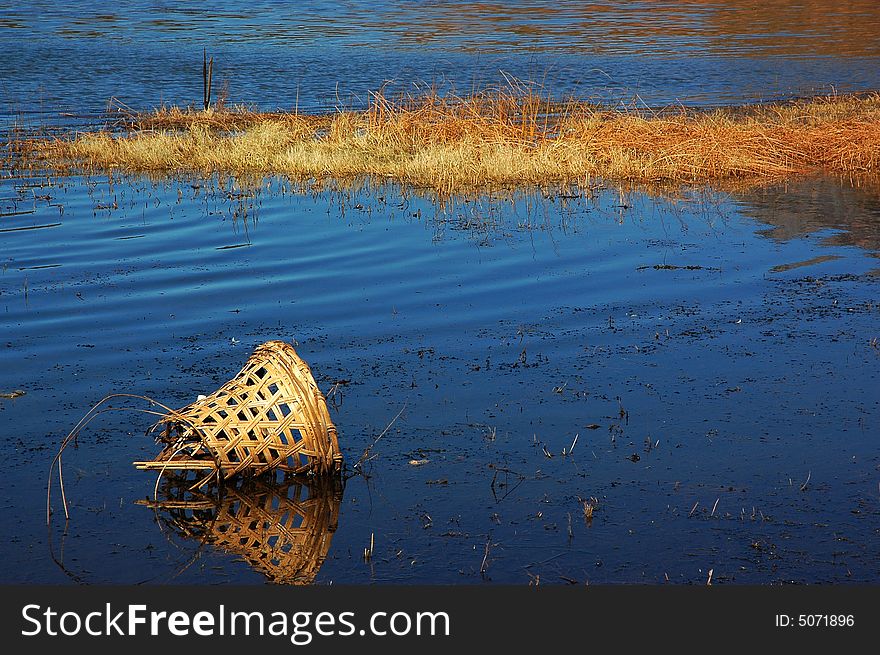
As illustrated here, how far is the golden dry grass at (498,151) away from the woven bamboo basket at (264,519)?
439 inches

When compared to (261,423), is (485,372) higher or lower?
lower

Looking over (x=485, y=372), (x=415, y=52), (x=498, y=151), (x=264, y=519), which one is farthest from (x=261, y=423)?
(x=415, y=52)

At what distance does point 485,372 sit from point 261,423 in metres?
2.92

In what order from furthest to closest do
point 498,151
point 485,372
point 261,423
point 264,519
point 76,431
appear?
1. point 498,151
2. point 485,372
3. point 76,431
4. point 261,423
5. point 264,519

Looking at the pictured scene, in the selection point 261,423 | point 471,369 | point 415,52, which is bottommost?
point 415,52

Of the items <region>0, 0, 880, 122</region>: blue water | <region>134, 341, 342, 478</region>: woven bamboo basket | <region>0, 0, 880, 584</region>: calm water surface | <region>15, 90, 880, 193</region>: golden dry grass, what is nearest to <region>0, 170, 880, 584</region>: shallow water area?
<region>0, 0, 880, 584</region>: calm water surface

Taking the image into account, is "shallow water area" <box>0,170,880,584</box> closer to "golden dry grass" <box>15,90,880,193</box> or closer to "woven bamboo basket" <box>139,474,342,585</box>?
"woven bamboo basket" <box>139,474,342,585</box>

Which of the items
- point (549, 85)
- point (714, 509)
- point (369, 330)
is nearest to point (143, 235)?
point (369, 330)

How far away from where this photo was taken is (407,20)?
5806cm

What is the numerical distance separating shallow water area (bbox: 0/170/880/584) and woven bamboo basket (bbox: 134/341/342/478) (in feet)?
0.89

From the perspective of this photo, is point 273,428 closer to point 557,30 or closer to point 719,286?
point 719,286

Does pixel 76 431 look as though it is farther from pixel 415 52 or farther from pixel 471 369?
pixel 415 52

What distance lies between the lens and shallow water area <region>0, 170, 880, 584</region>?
21.6 feet

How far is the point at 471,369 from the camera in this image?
9.75 metres
